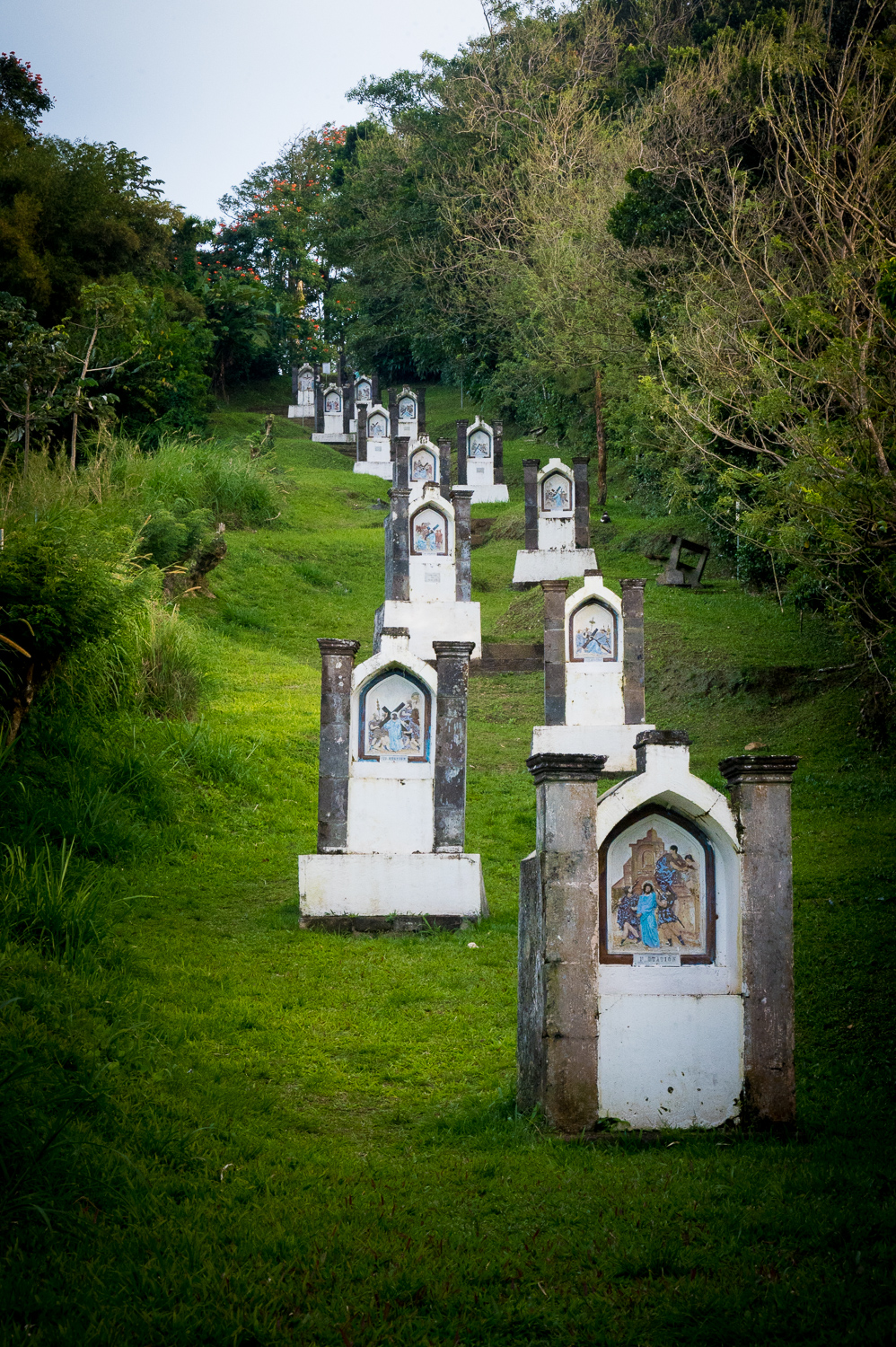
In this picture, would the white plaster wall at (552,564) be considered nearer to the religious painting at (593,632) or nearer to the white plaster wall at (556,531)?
the white plaster wall at (556,531)

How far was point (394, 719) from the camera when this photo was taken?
8820 mm

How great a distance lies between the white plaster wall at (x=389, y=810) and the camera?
8555 mm

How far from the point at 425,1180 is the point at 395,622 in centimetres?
1261

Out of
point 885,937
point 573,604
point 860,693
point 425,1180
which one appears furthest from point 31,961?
point 860,693

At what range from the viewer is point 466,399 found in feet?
124

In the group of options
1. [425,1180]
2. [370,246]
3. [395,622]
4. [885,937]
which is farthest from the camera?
[370,246]

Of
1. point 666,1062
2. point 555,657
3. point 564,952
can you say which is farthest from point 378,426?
point 666,1062

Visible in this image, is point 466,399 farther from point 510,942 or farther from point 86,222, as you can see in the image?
point 510,942

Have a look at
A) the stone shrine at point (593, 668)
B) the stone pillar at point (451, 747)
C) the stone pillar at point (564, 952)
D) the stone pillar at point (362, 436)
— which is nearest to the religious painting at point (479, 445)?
the stone pillar at point (362, 436)

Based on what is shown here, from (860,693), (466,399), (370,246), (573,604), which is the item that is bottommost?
(860,693)

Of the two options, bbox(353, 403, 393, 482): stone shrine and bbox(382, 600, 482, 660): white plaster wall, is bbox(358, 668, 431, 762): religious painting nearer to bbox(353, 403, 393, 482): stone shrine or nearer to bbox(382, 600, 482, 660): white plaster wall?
bbox(382, 600, 482, 660): white plaster wall

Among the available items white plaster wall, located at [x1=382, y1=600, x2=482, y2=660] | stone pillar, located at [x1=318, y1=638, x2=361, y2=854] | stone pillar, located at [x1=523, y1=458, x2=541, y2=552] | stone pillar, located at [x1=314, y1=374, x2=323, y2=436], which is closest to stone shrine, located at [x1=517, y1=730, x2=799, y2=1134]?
stone pillar, located at [x1=318, y1=638, x2=361, y2=854]

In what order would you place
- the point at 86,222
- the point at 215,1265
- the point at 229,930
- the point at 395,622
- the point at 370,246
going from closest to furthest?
the point at 215,1265
the point at 229,930
the point at 395,622
the point at 86,222
the point at 370,246

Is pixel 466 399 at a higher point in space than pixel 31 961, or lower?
higher
